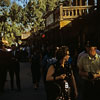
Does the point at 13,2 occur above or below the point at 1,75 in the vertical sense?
above

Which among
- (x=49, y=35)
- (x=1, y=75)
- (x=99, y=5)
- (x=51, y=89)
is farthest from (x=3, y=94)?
(x=49, y=35)

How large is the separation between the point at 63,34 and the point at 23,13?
5.90m

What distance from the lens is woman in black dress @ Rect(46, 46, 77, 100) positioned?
5.38 metres

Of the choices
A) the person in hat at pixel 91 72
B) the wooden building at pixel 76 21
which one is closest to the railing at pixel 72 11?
the wooden building at pixel 76 21

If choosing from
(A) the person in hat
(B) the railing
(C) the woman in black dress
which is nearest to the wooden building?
(B) the railing

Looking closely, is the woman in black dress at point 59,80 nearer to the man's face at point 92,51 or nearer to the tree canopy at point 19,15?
the man's face at point 92,51

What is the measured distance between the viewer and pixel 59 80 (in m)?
5.39

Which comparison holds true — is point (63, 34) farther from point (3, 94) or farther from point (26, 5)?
point (3, 94)

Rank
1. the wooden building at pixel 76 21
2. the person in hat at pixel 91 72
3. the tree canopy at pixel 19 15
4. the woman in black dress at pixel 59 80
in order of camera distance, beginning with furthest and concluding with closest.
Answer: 1. the tree canopy at pixel 19 15
2. the wooden building at pixel 76 21
3. the person in hat at pixel 91 72
4. the woman in black dress at pixel 59 80

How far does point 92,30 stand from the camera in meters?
18.6

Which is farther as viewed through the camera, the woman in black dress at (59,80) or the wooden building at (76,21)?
the wooden building at (76,21)

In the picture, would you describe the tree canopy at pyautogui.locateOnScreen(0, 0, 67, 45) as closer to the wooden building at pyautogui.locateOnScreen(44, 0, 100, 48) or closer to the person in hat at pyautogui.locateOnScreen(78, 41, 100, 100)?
the wooden building at pyautogui.locateOnScreen(44, 0, 100, 48)

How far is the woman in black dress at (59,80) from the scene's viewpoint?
5.38 m

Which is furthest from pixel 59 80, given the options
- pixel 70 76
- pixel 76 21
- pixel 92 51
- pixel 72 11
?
pixel 72 11
